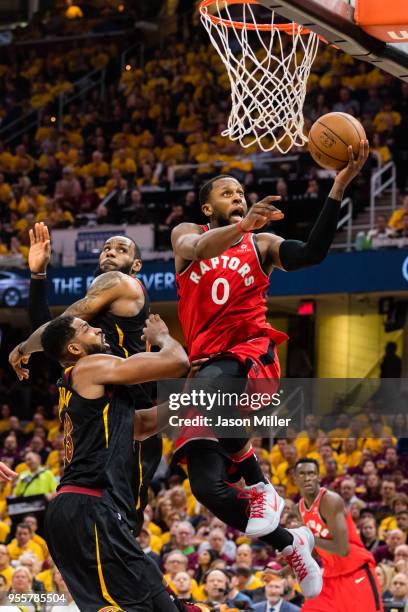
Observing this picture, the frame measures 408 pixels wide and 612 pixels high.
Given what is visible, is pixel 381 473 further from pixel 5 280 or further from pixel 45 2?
pixel 45 2

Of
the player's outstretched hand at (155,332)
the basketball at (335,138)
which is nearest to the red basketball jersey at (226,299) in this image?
the basketball at (335,138)

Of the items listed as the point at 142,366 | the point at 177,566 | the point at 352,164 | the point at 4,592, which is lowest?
the point at 4,592

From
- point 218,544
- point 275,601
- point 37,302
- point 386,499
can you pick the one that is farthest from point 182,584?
point 37,302

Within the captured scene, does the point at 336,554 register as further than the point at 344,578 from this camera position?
No

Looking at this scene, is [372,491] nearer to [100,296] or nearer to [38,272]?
[38,272]

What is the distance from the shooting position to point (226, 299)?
20.9 feet

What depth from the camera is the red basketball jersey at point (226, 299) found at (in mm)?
6379

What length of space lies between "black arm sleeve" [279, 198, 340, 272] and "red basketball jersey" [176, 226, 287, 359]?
0.27 meters

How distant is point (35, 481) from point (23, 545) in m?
1.39

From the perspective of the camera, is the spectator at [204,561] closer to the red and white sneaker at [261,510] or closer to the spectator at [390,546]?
the spectator at [390,546]

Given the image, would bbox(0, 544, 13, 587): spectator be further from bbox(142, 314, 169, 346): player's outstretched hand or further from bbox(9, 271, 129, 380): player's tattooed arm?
bbox(142, 314, 169, 346): player's outstretched hand

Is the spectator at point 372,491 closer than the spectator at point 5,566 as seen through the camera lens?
No

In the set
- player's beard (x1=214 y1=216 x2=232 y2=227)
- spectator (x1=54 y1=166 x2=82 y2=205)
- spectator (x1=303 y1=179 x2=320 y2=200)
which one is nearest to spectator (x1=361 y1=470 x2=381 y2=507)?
spectator (x1=303 y1=179 x2=320 y2=200)

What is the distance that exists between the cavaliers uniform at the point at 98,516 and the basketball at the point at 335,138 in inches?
63.9
